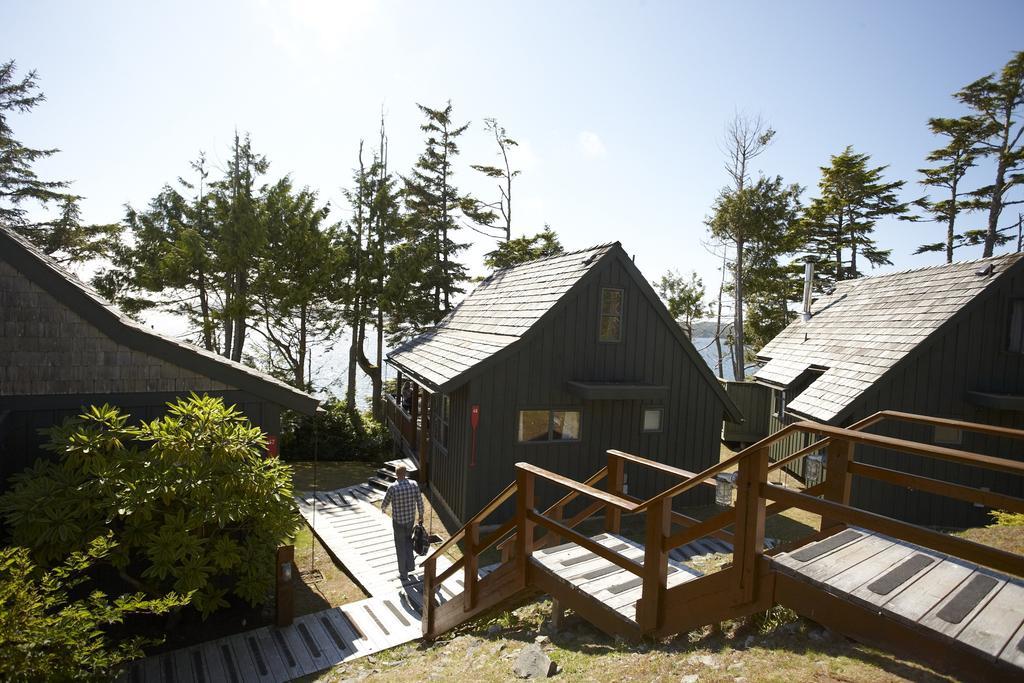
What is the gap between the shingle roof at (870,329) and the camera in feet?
40.2

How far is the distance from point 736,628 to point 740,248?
27.2 metres

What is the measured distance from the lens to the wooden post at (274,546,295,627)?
7.39m

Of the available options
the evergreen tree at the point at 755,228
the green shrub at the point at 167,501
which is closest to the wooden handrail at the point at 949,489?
the green shrub at the point at 167,501

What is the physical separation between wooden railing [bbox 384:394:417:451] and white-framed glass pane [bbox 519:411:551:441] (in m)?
6.19

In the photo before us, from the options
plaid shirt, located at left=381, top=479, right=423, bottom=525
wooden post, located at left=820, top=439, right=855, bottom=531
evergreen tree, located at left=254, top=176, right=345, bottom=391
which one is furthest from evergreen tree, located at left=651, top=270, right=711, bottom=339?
wooden post, located at left=820, top=439, right=855, bottom=531

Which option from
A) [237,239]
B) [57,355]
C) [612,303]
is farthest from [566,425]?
[237,239]

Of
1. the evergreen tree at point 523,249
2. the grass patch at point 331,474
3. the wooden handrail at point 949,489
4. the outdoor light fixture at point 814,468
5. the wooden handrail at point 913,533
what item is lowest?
the grass patch at point 331,474

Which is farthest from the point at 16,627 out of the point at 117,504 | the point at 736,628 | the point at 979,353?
the point at 979,353

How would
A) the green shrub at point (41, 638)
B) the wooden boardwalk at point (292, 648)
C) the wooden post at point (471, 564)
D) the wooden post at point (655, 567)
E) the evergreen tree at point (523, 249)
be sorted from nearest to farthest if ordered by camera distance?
1. the green shrub at point (41, 638)
2. the wooden post at point (655, 567)
3. the wooden post at point (471, 564)
4. the wooden boardwalk at point (292, 648)
5. the evergreen tree at point (523, 249)

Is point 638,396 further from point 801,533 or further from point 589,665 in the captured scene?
point 589,665

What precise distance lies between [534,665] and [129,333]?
710cm

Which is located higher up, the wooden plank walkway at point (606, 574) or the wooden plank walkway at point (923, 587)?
the wooden plank walkway at point (923, 587)

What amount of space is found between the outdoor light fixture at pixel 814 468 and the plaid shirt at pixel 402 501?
401 inches

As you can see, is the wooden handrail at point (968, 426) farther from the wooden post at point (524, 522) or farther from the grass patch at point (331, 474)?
the grass patch at point (331, 474)
